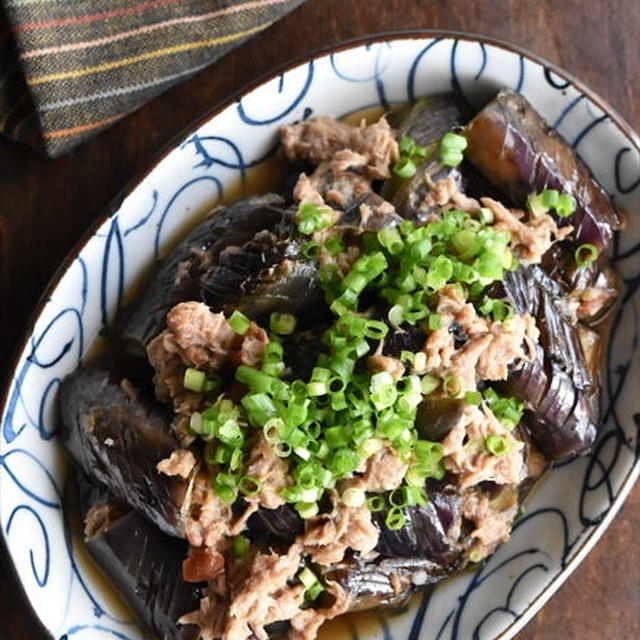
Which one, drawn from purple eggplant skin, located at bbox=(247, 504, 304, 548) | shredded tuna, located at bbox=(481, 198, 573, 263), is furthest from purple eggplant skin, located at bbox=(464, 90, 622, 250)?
purple eggplant skin, located at bbox=(247, 504, 304, 548)

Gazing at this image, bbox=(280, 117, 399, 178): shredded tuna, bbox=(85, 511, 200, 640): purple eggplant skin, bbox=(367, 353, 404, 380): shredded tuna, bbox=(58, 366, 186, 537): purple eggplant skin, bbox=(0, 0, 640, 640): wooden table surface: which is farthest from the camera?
bbox=(0, 0, 640, 640): wooden table surface

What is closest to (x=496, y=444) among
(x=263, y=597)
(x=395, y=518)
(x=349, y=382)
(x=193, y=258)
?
(x=395, y=518)

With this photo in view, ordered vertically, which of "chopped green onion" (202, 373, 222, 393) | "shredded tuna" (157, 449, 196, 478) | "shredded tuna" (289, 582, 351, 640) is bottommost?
"shredded tuna" (289, 582, 351, 640)

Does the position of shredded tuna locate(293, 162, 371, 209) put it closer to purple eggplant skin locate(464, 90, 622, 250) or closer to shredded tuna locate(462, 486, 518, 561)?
purple eggplant skin locate(464, 90, 622, 250)

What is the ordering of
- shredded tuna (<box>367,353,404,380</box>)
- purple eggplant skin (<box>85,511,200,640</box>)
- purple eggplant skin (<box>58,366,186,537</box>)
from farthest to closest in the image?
purple eggplant skin (<box>85,511,200,640</box>) → purple eggplant skin (<box>58,366,186,537</box>) → shredded tuna (<box>367,353,404,380</box>)

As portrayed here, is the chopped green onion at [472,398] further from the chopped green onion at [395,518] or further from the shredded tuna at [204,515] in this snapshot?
the shredded tuna at [204,515]

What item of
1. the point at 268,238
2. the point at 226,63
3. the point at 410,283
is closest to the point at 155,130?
the point at 226,63

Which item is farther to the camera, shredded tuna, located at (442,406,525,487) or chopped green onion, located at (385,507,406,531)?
chopped green onion, located at (385,507,406,531)
